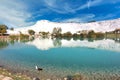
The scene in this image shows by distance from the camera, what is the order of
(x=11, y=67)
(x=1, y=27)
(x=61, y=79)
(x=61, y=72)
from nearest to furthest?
(x=61, y=79) → (x=61, y=72) → (x=11, y=67) → (x=1, y=27)

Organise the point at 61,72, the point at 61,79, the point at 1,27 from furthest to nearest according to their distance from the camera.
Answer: the point at 1,27
the point at 61,72
the point at 61,79

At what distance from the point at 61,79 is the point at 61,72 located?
2646 millimetres

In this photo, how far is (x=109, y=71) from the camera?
2028cm

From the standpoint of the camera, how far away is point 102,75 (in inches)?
725

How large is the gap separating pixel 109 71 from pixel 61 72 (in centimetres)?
492

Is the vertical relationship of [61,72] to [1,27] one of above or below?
below

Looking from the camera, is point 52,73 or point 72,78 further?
point 52,73

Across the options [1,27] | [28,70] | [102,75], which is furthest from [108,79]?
[1,27]

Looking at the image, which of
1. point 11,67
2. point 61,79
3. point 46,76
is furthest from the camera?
point 11,67

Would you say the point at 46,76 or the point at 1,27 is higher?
the point at 1,27

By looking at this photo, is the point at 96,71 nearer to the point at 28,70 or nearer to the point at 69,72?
the point at 69,72

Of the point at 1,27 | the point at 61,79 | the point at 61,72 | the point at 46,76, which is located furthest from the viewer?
the point at 1,27

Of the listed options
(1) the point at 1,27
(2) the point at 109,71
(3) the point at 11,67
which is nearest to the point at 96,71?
(2) the point at 109,71

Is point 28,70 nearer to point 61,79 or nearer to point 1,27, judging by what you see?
point 61,79
